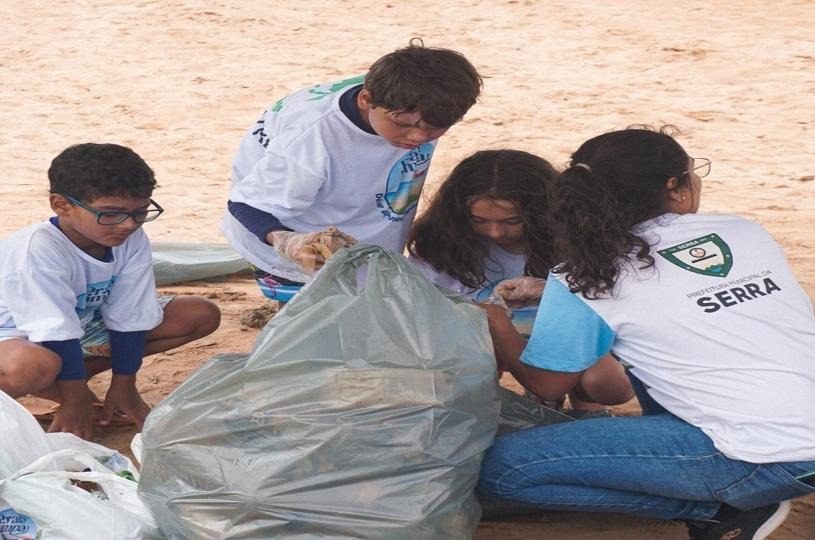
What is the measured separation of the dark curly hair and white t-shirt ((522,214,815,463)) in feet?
0.10

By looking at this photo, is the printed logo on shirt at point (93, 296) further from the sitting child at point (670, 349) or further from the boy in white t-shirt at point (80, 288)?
the sitting child at point (670, 349)

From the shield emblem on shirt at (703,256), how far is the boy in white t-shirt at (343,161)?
741 millimetres

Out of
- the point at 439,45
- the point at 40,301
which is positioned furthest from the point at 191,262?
the point at 439,45

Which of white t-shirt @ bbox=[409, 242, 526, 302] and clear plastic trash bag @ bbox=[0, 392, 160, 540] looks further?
white t-shirt @ bbox=[409, 242, 526, 302]

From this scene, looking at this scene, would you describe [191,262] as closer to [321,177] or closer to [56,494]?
[321,177]

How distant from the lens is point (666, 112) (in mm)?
7371

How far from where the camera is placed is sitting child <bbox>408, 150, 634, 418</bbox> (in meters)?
2.92

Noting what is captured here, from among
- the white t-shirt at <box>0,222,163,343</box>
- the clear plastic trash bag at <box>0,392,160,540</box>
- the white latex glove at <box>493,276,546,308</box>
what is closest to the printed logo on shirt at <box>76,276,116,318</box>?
the white t-shirt at <box>0,222,163,343</box>

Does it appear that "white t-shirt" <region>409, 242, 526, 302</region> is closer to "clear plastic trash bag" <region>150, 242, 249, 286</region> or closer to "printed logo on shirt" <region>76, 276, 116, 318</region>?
"printed logo on shirt" <region>76, 276, 116, 318</region>

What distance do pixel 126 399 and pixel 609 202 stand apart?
4.69 ft

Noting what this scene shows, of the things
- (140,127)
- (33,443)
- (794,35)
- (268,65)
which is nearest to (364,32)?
(268,65)

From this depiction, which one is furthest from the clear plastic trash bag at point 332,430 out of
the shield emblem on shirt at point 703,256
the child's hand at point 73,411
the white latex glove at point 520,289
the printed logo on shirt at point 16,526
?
the child's hand at point 73,411

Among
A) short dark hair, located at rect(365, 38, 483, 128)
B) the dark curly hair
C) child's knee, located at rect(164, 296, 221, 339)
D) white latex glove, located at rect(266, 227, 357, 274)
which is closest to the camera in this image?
the dark curly hair

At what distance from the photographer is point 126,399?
3.08 metres
